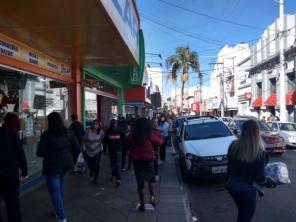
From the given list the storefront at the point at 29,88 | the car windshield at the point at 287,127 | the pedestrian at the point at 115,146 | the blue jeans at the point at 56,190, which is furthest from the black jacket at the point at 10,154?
the car windshield at the point at 287,127

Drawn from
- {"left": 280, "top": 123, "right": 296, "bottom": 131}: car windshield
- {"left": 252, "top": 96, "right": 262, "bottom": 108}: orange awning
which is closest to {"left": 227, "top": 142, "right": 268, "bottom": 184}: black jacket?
{"left": 280, "top": 123, "right": 296, "bottom": 131}: car windshield

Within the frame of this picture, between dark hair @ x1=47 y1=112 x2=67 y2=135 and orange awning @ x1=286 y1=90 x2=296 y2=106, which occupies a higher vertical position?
orange awning @ x1=286 y1=90 x2=296 y2=106

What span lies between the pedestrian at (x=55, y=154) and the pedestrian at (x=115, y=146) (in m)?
3.85

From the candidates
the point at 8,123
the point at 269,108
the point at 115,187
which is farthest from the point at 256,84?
the point at 8,123

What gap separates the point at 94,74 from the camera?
56.3 feet

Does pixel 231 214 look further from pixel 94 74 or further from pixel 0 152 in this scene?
pixel 94 74

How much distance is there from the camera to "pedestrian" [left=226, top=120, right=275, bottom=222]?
15.9 feet

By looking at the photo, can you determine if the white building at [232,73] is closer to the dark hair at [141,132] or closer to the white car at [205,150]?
the white car at [205,150]

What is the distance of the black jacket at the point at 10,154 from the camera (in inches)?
212

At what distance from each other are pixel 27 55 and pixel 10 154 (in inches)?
199

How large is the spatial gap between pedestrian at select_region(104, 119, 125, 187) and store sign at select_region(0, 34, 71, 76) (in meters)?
2.52

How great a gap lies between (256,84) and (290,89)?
36.7 feet

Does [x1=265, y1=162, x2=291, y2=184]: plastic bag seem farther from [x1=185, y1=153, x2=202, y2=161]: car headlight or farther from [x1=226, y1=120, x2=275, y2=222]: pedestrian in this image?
[x1=185, y1=153, x2=202, y2=161]: car headlight

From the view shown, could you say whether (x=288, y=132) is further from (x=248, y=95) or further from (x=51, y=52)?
(x=248, y=95)
